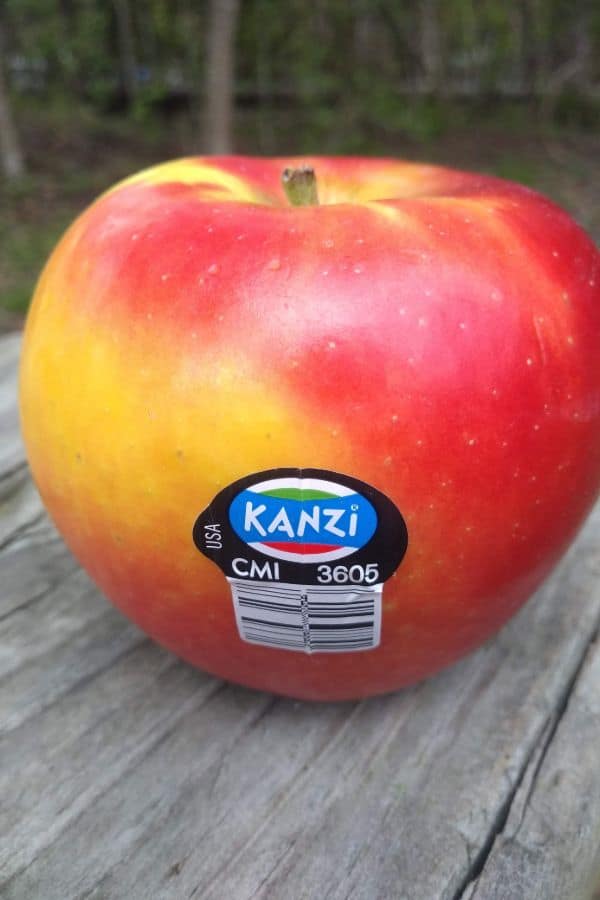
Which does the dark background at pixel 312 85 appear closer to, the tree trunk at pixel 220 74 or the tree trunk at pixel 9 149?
the tree trunk at pixel 9 149

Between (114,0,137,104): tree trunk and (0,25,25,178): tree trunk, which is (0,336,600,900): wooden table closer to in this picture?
(0,25,25,178): tree trunk

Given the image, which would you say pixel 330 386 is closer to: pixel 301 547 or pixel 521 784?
pixel 301 547

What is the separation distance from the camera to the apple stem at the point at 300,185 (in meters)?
0.79

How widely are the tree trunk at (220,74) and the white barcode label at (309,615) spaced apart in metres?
2.78

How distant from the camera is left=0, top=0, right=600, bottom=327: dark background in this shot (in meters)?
3.98

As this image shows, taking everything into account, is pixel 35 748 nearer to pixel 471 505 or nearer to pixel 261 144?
pixel 471 505

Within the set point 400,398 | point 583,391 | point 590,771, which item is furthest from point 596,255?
point 590,771

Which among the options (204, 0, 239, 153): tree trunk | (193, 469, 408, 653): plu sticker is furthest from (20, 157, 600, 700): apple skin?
(204, 0, 239, 153): tree trunk

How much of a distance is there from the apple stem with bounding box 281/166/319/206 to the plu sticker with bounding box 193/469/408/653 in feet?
1.04

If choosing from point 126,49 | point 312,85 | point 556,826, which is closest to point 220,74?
point 312,85

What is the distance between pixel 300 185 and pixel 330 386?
276mm

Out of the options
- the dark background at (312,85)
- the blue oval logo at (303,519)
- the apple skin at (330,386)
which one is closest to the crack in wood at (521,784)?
the apple skin at (330,386)

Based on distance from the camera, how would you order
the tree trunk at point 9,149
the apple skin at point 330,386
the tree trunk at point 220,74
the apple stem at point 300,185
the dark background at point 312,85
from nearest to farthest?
the apple skin at point 330,386
the apple stem at point 300,185
the tree trunk at point 220,74
the tree trunk at point 9,149
the dark background at point 312,85

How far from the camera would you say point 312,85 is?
4203mm
